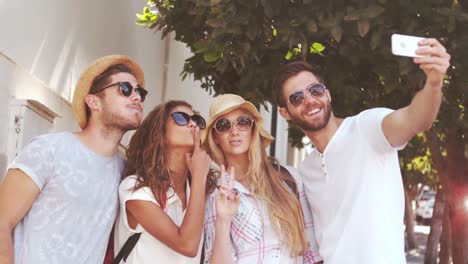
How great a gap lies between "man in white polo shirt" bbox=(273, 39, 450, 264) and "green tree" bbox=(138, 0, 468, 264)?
3.61ft

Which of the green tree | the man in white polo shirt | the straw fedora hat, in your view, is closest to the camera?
the man in white polo shirt

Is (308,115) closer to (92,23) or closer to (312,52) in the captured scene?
(312,52)

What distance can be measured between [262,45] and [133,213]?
7.85 ft

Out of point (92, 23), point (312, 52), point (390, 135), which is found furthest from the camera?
point (92, 23)

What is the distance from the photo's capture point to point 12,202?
3.18m

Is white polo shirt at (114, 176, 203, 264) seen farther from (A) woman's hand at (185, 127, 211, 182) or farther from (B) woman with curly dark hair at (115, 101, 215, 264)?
(A) woman's hand at (185, 127, 211, 182)

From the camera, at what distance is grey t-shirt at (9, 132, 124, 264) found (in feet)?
10.7

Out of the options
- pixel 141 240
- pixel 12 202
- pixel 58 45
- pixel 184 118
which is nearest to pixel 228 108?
pixel 184 118

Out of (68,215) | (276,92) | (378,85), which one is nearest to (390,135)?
(276,92)

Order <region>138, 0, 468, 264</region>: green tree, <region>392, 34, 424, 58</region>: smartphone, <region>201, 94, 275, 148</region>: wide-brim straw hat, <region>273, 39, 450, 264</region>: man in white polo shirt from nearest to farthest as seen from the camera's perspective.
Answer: <region>392, 34, 424, 58</region>: smartphone → <region>273, 39, 450, 264</region>: man in white polo shirt → <region>201, 94, 275, 148</region>: wide-brim straw hat → <region>138, 0, 468, 264</region>: green tree

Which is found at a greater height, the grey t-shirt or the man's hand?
the man's hand

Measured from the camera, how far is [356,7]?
4.54 metres

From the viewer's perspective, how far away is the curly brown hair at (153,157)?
356 centimetres

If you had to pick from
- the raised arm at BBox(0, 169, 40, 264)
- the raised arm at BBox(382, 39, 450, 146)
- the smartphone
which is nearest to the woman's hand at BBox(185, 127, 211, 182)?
the raised arm at BBox(0, 169, 40, 264)
